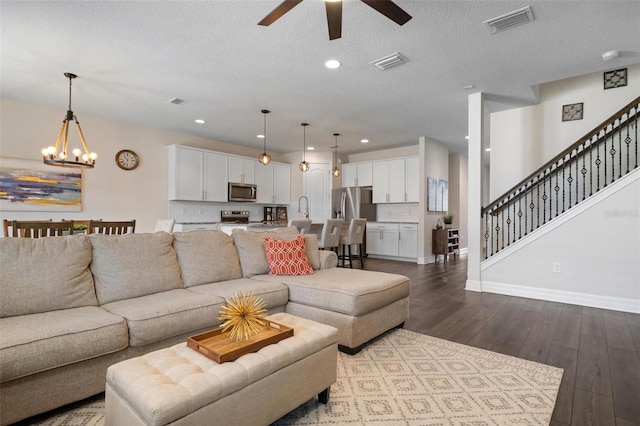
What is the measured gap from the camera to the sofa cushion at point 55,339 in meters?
1.52

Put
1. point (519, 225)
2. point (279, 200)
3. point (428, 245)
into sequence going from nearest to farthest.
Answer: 1. point (519, 225)
2. point (428, 245)
3. point (279, 200)

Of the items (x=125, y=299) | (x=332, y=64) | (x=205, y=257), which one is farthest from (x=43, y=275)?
(x=332, y=64)

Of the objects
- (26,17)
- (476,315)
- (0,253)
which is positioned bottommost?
(476,315)

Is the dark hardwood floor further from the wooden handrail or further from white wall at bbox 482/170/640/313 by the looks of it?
the wooden handrail

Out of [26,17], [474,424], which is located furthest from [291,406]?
[26,17]

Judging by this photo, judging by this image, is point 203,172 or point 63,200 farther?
point 203,172

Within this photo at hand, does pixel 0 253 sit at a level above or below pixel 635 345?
above

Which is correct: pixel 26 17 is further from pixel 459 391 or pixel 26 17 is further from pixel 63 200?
pixel 459 391

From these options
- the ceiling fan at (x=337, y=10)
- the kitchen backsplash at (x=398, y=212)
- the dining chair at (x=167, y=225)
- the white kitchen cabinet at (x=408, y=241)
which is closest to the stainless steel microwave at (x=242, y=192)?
the dining chair at (x=167, y=225)

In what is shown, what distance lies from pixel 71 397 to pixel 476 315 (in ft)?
11.3

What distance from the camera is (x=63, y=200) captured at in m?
5.04

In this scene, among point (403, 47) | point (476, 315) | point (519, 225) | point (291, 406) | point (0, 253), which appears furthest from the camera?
point (519, 225)

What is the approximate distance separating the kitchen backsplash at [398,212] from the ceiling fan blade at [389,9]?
5.88 metres

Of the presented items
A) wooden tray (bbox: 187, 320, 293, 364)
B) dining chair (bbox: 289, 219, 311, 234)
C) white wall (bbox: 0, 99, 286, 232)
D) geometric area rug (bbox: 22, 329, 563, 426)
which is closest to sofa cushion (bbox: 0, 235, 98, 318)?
geometric area rug (bbox: 22, 329, 563, 426)
